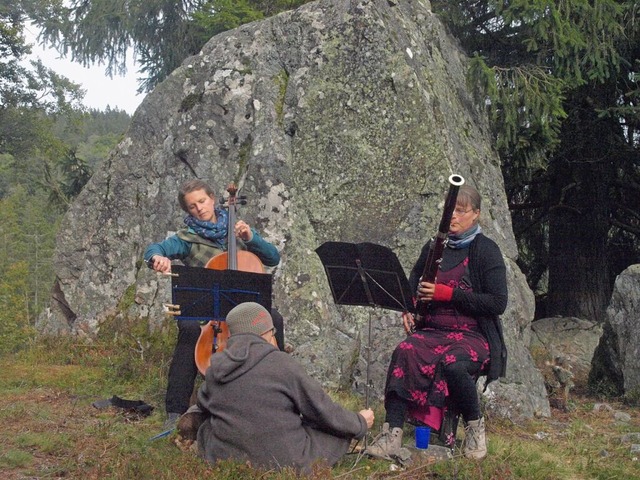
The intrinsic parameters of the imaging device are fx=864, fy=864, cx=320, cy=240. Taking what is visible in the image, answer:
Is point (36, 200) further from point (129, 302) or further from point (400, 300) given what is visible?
point (400, 300)

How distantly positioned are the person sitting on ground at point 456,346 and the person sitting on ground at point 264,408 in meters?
0.65

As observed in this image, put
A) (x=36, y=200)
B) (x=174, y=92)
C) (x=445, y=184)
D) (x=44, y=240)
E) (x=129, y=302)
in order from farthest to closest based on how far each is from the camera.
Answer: (x=36, y=200) < (x=44, y=240) < (x=174, y=92) < (x=129, y=302) < (x=445, y=184)

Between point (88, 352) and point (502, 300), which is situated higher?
point (502, 300)

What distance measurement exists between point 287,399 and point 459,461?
1350 millimetres

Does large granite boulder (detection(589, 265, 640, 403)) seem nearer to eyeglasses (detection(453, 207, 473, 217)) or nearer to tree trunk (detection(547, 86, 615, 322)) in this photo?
tree trunk (detection(547, 86, 615, 322))

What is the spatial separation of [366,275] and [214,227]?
4.86 feet

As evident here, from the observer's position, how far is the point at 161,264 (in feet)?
20.8

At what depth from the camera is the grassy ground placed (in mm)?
5422

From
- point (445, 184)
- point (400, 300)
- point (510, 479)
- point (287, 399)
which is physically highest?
point (445, 184)

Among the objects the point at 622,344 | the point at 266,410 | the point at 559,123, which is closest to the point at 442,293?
the point at 266,410

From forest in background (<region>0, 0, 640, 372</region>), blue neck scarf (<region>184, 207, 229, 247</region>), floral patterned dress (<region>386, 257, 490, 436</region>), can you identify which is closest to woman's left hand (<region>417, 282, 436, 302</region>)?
floral patterned dress (<region>386, 257, 490, 436</region>)

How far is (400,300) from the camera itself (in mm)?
5879

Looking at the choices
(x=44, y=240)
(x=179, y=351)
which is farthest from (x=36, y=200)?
(x=179, y=351)

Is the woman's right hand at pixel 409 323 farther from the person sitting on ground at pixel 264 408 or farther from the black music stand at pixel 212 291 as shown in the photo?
the person sitting on ground at pixel 264 408
